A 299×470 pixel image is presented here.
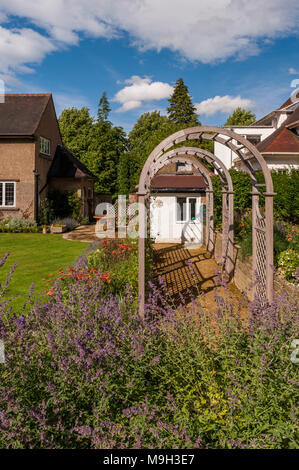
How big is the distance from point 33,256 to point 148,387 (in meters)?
10.7

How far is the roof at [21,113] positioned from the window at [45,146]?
1.39 metres

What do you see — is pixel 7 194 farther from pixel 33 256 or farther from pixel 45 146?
pixel 33 256

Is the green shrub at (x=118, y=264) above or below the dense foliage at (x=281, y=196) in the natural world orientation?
below

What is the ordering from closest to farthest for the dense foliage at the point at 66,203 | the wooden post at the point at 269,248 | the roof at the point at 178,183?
the wooden post at the point at 269,248, the roof at the point at 178,183, the dense foliage at the point at 66,203

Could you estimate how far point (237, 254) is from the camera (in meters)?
9.05

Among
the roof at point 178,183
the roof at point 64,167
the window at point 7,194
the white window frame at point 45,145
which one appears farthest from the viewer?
the roof at point 64,167

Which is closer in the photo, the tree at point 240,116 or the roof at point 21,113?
the roof at point 21,113

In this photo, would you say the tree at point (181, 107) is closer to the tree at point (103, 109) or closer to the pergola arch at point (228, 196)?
the tree at point (103, 109)

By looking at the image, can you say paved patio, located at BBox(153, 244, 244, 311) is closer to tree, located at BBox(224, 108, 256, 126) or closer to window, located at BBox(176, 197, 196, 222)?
window, located at BBox(176, 197, 196, 222)

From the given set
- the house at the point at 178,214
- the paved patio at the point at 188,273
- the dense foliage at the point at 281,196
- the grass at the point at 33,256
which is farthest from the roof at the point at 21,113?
the dense foliage at the point at 281,196

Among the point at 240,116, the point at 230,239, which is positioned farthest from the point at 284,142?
the point at 240,116

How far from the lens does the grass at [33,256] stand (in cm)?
829

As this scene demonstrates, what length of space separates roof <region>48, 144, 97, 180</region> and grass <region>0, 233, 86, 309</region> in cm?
631

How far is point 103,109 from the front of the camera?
47500 millimetres
